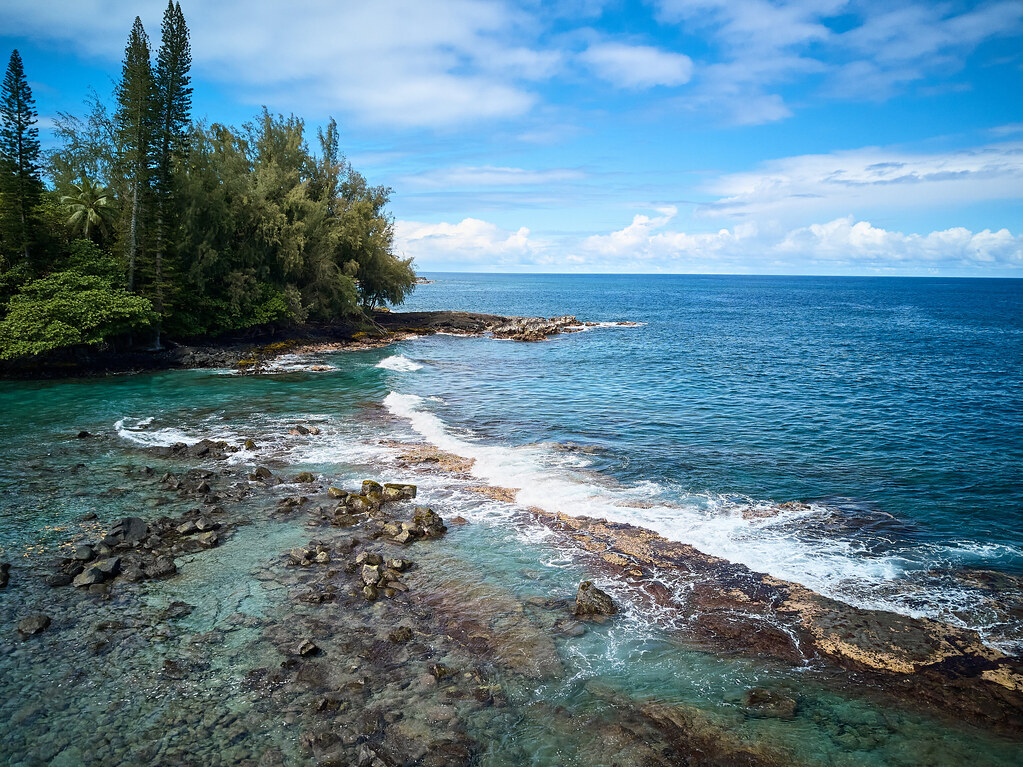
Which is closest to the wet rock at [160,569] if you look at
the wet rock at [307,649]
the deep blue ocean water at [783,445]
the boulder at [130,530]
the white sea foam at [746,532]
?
the boulder at [130,530]

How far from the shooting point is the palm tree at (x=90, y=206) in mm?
40375

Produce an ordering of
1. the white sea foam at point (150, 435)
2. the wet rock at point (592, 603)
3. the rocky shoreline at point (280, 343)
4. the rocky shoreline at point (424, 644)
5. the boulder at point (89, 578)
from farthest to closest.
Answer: the rocky shoreline at point (280, 343), the white sea foam at point (150, 435), the boulder at point (89, 578), the wet rock at point (592, 603), the rocky shoreline at point (424, 644)

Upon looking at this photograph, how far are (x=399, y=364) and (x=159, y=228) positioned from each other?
19.1 metres

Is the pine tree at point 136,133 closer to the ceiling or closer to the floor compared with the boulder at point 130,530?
closer to the ceiling

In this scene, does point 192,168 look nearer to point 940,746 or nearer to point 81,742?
point 81,742

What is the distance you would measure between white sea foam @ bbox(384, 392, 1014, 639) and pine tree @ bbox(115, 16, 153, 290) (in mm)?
31077

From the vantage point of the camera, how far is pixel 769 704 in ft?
33.0

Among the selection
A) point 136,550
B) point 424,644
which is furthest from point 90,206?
point 424,644

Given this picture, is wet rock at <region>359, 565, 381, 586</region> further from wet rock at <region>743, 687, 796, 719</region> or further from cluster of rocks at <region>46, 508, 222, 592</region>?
wet rock at <region>743, 687, 796, 719</region>

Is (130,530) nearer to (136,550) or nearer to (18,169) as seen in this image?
(136,550)

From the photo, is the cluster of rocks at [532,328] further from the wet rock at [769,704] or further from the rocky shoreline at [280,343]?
the wet rock at [769,704]

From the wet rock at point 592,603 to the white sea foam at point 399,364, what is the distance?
33.3 meters

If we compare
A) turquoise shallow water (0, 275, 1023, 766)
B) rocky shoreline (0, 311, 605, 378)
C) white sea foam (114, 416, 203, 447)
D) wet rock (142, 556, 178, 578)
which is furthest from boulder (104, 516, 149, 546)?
rocky shoreline (0, 311, 605, 378)

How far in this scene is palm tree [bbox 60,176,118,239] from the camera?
40375mm
